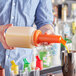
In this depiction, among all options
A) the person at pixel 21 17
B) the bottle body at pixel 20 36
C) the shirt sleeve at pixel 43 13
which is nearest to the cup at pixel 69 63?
the person at pixel 21 17

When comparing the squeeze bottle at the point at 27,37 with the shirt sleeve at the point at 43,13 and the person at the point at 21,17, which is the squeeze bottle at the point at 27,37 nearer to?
the person at the point at 21,17

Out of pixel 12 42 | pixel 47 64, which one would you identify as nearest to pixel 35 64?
pixel 47 64

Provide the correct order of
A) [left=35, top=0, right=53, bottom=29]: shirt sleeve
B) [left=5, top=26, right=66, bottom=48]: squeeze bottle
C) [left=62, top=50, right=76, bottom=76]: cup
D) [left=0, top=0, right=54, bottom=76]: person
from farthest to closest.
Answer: [left=35, top=0, right=53, bottom=29]: shirt sleeve < [left=0, top=0, right=54, bottom=76]: person < [left=62, top=50, right=76, bottom=76]: cup < [left=5, top=26, right=66, bottom=48]: squeeze bottle

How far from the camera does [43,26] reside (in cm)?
189

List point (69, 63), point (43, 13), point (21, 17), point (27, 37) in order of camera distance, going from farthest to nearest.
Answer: point (43, 13), point (21, 17), point (69, 63), point (27, 37)

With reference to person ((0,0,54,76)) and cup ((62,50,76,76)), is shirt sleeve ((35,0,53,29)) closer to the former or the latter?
person ((0,0,54,76))

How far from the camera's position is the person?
1.79 meters

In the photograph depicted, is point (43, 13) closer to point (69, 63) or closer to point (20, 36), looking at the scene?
point (69, 63)

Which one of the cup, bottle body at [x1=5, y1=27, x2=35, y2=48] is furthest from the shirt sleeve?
bottle body at [x1=5, y1=27, x2=35, y2=48]

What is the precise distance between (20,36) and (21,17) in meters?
0.67

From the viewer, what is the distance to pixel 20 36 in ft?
3.99

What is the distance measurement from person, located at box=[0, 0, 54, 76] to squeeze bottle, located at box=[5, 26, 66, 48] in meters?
0.47

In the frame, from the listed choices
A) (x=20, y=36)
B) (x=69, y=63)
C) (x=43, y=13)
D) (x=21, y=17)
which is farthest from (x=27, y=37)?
(x=43, y=13)

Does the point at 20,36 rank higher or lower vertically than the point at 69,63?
higher
